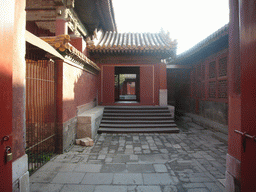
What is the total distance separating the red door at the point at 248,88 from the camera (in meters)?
1.43

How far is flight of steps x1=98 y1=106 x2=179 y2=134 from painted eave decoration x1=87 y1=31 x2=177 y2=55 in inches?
116

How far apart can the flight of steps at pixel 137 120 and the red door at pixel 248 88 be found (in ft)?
14.1

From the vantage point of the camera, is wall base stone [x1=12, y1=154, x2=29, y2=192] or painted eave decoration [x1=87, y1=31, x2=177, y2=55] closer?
wall base stone [x1=12, y1=154, x2=29, y2=192]

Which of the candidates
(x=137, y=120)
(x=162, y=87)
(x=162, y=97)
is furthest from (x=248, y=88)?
(x=162, y=87)

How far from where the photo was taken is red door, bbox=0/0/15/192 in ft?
4.85

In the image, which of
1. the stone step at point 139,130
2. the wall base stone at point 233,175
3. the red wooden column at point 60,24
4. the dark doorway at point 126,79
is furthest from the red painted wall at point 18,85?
the dark doorway at point 126,79

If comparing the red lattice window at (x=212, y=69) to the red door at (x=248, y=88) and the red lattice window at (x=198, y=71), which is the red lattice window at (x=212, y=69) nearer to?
the red lattice window at (x=198, y=71)

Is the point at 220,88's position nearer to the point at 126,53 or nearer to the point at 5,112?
the point at 126,53

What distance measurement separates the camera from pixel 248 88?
150 cm

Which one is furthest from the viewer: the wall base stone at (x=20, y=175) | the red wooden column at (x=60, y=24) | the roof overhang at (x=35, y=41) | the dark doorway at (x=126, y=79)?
the dark doorway at (x=126, y=79)

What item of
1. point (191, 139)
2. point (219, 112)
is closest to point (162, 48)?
point (219, 112)

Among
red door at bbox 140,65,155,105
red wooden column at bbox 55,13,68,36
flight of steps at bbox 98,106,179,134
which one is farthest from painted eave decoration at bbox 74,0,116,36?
flight of steps at bbox 98,106,179,134

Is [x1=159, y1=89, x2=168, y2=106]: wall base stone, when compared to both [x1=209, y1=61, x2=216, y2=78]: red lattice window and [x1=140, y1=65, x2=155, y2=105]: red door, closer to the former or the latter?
[x1=140, y1=65, x2=155, y2=105]: red door

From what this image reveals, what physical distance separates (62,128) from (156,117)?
13.7 ft
